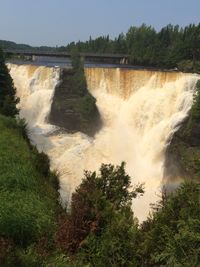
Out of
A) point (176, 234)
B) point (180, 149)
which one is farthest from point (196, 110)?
point (176, 234)

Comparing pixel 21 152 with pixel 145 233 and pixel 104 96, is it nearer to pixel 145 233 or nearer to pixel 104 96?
pixel 145 233

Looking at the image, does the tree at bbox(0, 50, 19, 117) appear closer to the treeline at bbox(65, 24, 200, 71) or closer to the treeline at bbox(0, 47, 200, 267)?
the treeline at bbox(0, 47, 200, 267)

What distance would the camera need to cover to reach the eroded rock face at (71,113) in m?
39.9

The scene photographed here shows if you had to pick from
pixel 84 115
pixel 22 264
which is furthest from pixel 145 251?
pixel 84 115

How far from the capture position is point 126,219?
1034cm

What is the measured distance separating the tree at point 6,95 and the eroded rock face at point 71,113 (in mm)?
5142

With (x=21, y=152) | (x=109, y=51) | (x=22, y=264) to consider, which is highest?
(x=22, y=264)

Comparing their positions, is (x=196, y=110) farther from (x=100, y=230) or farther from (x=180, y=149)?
(x=100, y=230)

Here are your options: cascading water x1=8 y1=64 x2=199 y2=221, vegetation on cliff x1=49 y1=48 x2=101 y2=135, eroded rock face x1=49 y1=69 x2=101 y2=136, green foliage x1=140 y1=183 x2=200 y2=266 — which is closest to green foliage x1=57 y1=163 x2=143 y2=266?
green foliage x1=140 y1=183 x2=200 y2=266

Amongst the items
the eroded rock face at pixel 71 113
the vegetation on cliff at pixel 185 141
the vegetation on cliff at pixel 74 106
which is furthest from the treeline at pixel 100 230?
the vegetation on cliff at pixel 74 106

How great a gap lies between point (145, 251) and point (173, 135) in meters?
26.4

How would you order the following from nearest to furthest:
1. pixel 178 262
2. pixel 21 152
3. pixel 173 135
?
1. pixel 178 262
2. pixel 21 152
3. pixel 173 135

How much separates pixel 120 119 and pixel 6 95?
10.5 m

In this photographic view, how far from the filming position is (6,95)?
34969 mm
